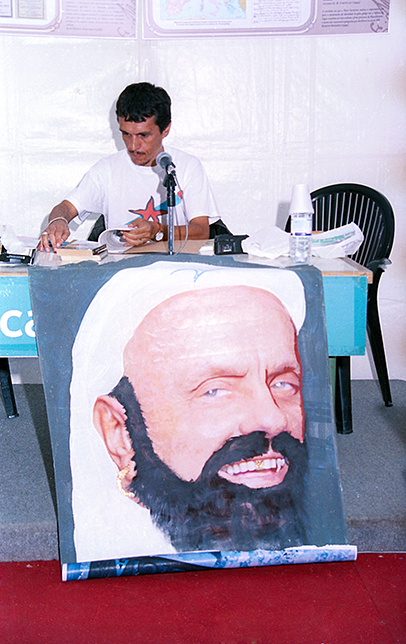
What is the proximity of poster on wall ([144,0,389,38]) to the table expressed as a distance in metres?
1.71

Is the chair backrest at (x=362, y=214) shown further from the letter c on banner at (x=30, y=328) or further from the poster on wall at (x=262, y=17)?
the letter c on banner at (x=30, y=328)

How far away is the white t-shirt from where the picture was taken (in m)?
2.88

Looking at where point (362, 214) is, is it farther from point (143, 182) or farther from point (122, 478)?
point (122, 478)

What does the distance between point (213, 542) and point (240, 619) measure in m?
0.20

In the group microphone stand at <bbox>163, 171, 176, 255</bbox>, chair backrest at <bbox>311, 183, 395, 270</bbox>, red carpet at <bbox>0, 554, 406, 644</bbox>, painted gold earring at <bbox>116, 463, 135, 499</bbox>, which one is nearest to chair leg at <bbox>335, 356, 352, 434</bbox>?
chair backrest at <bbox>311, 183, 395, 270</bbox>

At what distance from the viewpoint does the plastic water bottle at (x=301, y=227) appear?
6.36 ft

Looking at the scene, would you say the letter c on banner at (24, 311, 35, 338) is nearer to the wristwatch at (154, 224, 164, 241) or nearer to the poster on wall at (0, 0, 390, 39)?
the wristwatch at (154, 224, 164, 241)

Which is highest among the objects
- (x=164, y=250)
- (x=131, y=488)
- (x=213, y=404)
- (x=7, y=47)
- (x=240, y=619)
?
(x=7, y=47)

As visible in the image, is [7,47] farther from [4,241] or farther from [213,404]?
[213,404]

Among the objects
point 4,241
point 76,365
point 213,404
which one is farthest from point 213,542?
point 4,241

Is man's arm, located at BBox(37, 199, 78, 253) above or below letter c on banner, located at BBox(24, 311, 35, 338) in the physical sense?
above

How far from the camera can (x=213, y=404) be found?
1.69 m

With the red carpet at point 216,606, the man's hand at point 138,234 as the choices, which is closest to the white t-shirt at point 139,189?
the man's hand at point 138,234

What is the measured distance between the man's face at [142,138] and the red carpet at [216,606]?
1736 mm
